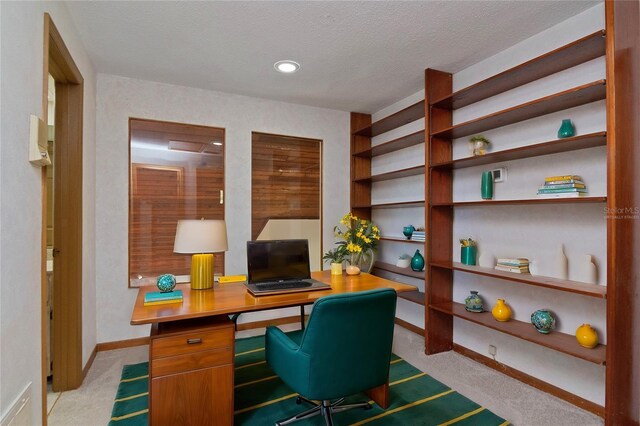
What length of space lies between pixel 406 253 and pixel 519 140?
1603 mm

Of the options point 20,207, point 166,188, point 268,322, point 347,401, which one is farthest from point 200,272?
point 268,322

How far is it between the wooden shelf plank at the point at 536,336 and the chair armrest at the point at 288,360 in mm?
1529

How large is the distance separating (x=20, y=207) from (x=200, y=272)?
99cm

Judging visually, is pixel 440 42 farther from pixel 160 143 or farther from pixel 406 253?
pixel 160 143

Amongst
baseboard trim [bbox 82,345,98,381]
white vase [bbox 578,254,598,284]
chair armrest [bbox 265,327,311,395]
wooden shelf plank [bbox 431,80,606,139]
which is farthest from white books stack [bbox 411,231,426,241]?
baseboard trim [bbox 82,345,98,381]

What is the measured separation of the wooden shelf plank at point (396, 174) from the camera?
3.19 metres

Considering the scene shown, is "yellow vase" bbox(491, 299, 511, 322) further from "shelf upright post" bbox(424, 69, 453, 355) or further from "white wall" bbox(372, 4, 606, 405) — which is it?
"shelf upright post" bbox(424, 69, 453, 355)

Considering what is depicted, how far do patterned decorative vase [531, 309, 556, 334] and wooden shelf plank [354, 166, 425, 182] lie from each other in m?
1.49

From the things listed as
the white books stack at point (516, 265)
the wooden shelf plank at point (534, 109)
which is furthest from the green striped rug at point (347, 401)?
the wooden shelf plank at point (534, 109)

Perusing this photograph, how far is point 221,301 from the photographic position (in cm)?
185

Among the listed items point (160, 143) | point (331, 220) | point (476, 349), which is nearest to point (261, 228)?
point (331, 220)

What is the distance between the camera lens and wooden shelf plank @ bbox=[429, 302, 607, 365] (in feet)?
6.18

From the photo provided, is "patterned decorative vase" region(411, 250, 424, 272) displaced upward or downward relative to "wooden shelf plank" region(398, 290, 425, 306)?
upward

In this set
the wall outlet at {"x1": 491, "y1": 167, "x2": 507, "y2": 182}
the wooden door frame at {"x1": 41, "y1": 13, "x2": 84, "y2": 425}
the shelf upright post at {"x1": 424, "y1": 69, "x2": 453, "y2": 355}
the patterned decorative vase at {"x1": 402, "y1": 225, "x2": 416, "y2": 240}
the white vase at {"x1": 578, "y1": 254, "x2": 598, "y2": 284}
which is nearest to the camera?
the white vase at {"x1": 578, "y1": 254, "x2": 598, "y2": 284}
